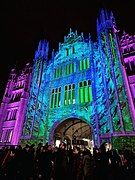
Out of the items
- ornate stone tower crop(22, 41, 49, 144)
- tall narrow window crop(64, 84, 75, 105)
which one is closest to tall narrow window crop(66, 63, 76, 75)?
tall narrow window crop(64, 84, 75, 105)

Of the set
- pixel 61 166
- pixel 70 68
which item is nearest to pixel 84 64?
pixel 70 68

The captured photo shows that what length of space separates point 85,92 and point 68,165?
12647 mm

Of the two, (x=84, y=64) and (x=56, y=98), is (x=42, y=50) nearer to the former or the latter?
(x=84, y=64)

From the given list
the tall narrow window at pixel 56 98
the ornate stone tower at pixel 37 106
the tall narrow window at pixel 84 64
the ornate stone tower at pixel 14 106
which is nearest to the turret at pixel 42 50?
the ornate stone tower at pixel 37 106

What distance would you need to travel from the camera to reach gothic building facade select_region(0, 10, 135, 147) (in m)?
16.6

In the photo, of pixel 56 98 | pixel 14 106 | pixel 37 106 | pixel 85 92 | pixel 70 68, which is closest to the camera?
pixel 85 92

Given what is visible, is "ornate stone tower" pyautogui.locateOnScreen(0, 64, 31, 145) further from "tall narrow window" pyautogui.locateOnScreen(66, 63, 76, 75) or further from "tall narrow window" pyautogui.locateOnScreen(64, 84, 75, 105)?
"tall narrow window" pyautogui.locateOnScreen(66, 63, 76, 75)

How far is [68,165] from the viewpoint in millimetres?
8508

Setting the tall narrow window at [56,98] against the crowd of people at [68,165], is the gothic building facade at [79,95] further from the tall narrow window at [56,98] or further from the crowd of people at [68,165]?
the crowd of people at [68,165]

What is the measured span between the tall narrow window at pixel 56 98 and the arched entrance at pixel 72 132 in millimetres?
2683

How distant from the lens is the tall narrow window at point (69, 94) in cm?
2085

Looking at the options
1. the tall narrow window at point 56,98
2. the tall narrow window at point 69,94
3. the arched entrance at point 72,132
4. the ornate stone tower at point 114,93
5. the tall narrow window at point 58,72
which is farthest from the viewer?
the tall narrow window at point 58,72

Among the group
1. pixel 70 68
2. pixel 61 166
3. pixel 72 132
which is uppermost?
pixel 70 68

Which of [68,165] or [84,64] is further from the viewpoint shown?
[84,64]
